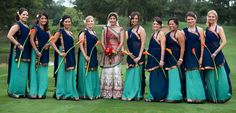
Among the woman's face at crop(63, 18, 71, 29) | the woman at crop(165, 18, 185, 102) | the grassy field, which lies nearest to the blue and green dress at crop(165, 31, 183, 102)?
the woman at crop(165, 18, 185, 102)

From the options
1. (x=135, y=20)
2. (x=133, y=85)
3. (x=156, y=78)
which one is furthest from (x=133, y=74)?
(x=135, y=20)

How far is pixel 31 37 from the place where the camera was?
8.20m

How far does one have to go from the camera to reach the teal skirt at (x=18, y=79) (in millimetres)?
8258

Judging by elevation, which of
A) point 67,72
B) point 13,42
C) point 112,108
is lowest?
point 112,108

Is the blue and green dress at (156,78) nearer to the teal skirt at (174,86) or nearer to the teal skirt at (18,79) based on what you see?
the teal skirt at (174,86)

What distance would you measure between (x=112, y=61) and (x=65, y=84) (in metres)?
1.04

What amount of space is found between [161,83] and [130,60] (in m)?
0.77

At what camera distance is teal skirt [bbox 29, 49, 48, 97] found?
8227 millimetres

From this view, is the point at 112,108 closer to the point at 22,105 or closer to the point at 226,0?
the point at 22,105

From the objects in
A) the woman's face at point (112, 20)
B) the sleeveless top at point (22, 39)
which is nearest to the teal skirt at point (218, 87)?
Answer: the woman's face at point (112, 20)

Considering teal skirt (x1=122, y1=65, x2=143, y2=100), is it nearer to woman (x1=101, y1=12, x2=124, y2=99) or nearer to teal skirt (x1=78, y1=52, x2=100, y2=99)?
woman (x1=101, y1=12, x2=124, y2=99)

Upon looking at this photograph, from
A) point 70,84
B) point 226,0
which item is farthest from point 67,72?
point 226,0

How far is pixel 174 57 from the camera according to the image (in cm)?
806

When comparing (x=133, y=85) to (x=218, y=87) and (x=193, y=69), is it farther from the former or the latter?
(x=218, y=87)
